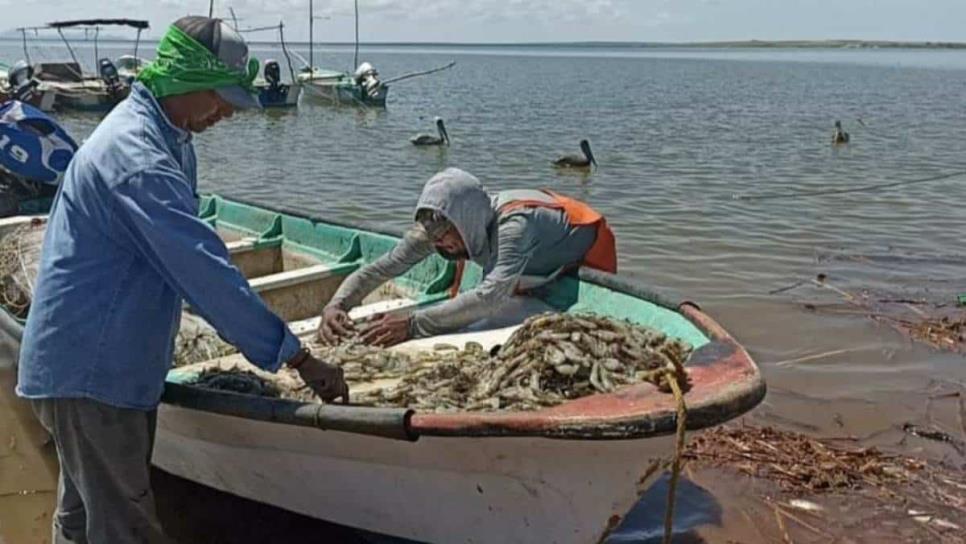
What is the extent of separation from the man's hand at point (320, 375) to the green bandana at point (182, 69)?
94 centimetres

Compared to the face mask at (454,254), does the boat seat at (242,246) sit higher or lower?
lower

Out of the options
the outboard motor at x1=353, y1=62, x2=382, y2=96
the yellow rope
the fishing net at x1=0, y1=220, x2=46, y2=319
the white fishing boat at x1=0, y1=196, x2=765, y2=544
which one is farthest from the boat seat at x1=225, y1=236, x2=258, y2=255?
the outboard motor at x1=353, y1=62, x2=382, y2=96

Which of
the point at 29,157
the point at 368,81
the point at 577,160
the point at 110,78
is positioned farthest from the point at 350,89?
the point at 29,157

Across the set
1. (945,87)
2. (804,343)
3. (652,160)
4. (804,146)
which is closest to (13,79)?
(652,160)

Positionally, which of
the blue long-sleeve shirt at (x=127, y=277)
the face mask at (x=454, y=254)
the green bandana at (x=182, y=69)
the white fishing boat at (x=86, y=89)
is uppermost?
the green bandana at (x=182, y=69)

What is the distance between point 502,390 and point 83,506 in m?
1.62

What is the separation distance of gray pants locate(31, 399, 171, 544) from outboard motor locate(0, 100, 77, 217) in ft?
16.4

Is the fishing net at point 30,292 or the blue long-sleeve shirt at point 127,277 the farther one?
the fishing net at point 30,292

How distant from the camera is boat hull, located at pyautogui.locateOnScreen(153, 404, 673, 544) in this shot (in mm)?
3494

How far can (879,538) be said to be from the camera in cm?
475

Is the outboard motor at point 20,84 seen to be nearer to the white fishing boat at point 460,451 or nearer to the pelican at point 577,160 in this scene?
the pelican at point 577,160

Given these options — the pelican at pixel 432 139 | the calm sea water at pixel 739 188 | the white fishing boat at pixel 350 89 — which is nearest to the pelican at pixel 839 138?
the calm sea water at pixel 739 188

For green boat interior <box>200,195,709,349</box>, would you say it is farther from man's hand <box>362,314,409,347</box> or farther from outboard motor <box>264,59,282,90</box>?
outboard motor <box>264,59,282,90</box>

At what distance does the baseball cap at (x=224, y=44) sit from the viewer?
3.10 metres
